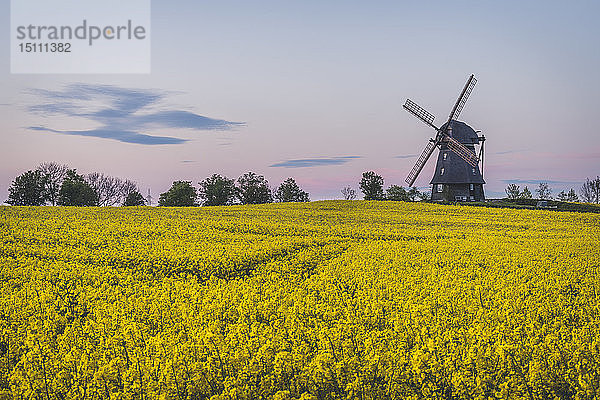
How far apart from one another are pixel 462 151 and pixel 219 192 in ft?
87.7

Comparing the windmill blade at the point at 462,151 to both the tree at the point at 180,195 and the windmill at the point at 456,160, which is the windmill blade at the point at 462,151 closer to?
the windmill at the point at 456,160

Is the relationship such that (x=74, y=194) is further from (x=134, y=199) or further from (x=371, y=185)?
(x=371, y=185)

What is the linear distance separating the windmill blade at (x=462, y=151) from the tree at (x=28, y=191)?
135ft

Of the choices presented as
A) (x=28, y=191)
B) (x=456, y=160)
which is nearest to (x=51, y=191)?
(x=28, y=191)

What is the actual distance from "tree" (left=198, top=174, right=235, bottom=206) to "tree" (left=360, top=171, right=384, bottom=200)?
47.9 feet

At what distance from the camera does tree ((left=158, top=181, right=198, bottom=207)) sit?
58375mm

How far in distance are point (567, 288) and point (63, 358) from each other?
25.3ft

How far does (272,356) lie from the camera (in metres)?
6.05

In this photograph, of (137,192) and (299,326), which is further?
(137,192)

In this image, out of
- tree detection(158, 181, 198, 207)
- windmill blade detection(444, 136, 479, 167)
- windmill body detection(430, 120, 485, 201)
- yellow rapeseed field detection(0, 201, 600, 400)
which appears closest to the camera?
yellow rapeseed field detection(0, 201, 600, 400)

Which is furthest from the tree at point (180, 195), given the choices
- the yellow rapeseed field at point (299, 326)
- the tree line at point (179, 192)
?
Result: the yellow rapeseed field at point (299, 326)

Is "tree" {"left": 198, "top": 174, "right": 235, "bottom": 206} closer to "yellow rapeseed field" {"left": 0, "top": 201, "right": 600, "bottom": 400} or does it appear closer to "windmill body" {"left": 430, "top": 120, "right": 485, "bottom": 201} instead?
"windmill body" {"left": 430, "top": 120, "right": 485, "bottom": 201}

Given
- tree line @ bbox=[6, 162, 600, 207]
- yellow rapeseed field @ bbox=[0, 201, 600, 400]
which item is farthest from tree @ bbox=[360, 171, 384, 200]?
yellow rapeseed field @ bbox=[0, 201, 600, 400]

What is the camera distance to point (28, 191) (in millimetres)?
56281
